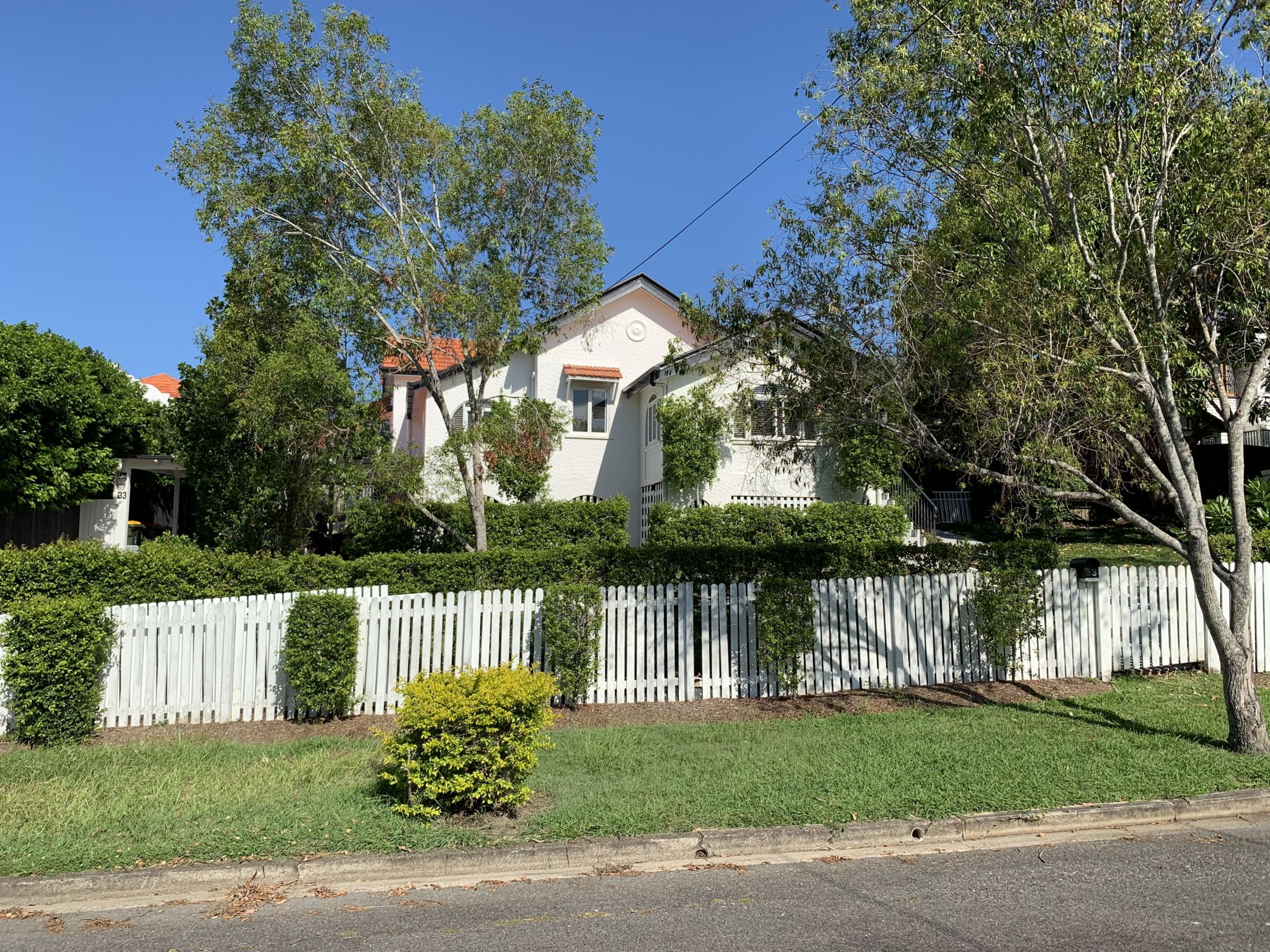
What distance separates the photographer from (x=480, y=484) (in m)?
14.2

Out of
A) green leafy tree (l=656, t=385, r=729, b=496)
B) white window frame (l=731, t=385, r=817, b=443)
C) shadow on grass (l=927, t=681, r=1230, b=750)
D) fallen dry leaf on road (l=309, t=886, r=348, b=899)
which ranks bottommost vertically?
fallen dry leaf on road (l=309, t=886, r=348, b=899)

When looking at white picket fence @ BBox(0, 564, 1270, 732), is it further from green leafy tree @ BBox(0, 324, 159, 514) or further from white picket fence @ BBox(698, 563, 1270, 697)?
green leafy tree @ BBox(0, 324, 159, 514)

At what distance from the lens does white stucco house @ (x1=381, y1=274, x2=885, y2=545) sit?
72.4ft

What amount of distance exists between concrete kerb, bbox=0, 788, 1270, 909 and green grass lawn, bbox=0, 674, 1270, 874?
137 millimetres

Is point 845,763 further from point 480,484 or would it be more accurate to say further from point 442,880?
point 480,484

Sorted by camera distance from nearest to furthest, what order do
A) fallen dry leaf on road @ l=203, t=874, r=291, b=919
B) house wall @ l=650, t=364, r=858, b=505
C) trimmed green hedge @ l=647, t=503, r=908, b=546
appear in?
fallen dry leaf on road @ l=203, t=874, r=291, b=919 < trimmed green hedge @ l=647, t=503, r=908, b=546 < house wall @ l=650, t=364, r=858, b=505

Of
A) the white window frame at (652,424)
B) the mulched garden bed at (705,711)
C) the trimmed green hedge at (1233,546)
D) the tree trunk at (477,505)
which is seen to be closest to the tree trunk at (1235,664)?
the mulched garden bed at (705,711)

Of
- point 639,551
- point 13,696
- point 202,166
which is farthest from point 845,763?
point 202,166

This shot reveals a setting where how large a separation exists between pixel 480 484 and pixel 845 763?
8331 millimetres

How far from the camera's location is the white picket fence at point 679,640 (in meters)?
9.44

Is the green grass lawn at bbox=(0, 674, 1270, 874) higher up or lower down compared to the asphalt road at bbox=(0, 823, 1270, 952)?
higher up

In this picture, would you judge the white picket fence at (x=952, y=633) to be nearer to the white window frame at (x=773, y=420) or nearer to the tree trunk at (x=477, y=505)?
the white window frame at (x=773, y=420)

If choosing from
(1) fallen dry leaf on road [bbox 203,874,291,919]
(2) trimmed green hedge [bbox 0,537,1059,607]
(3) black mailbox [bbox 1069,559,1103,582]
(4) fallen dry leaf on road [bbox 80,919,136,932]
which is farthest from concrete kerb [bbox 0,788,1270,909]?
(2) trimmed green hedge [bbox 0,537,1059,607]

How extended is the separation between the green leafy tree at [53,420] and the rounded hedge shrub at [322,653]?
42.4 feet
